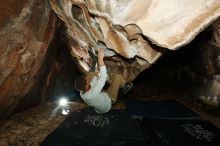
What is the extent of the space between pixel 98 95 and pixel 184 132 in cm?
198

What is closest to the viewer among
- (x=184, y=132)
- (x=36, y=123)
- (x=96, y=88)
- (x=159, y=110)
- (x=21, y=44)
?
(x=21, y=44)

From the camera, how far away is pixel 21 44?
4.52 metres

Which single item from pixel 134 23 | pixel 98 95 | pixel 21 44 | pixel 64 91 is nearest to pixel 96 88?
pixel 98 95

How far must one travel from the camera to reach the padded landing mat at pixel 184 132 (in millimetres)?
4402

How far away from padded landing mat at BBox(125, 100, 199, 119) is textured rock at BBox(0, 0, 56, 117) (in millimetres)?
2534

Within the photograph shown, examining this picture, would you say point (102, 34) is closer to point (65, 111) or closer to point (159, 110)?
point (65, 111)

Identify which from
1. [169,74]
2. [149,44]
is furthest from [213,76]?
[149,44]

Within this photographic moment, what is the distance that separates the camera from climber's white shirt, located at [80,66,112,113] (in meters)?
5.21

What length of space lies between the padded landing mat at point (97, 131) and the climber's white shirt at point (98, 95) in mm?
235

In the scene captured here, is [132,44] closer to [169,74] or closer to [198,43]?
[198,43]

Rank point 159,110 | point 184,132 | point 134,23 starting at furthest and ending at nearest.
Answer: point 159,110, point 184,132, point 134,23

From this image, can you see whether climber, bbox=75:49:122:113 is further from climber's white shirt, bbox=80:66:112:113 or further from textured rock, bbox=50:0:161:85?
textured rock, bbox=50:0:161:85

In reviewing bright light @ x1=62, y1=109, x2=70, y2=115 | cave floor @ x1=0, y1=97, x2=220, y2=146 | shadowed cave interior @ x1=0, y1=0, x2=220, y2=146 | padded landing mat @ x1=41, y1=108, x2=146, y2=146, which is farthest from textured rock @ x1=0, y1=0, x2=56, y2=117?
padded landing mat @ x1=41, y1=108, x2=146, y2=146

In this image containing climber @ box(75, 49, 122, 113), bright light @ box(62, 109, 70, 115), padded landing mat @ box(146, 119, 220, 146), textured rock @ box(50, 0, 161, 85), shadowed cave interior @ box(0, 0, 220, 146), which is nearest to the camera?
textured rock @ box(50, 0, 161, 85)
